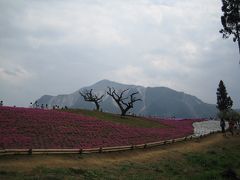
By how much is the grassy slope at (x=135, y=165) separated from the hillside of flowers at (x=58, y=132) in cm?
405

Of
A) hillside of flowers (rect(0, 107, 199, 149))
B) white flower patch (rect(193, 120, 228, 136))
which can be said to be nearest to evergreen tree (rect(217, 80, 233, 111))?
white flower patch (rect(193, 120, 228, 136))

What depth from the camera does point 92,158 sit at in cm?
3234

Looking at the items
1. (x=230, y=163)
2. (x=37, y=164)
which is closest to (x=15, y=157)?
(x=37, y=164)

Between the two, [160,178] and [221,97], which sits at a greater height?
[221,97]

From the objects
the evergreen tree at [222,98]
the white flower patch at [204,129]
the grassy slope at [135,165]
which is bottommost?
the grassy slope at [135,165]

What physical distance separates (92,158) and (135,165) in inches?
164

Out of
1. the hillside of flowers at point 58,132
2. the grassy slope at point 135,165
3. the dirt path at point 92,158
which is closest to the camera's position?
the grassy slope at point 135,165

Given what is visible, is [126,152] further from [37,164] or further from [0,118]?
[0,118]

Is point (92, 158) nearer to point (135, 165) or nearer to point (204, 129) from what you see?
point (135, 165)

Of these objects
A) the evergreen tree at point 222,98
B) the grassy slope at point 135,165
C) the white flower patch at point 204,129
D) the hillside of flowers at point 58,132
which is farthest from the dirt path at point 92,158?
the evergreen tree at point 222,98

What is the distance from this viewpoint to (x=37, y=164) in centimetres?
2736

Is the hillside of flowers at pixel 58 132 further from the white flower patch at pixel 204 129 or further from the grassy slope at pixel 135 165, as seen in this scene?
the white flower patch at pixel 204 129

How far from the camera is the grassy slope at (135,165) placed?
25875 mm

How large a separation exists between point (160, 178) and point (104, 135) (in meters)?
15.7
